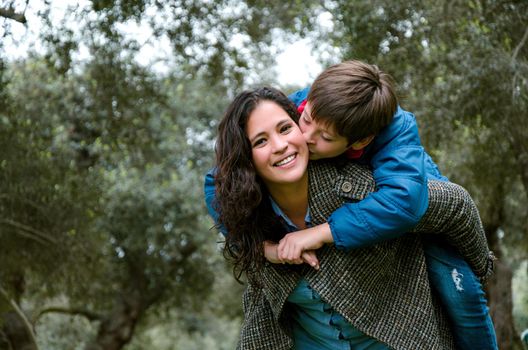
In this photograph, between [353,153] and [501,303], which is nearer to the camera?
[353,153]

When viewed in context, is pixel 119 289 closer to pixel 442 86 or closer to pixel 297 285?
pixel 442 86

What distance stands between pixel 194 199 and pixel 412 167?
36.9 ft

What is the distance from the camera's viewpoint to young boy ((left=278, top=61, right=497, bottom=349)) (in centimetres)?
268

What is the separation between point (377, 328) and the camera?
9.26ft

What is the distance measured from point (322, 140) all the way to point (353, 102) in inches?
7.6

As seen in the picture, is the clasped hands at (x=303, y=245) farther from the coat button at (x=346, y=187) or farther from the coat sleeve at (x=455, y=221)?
the coat sleeve at (x=455, y=221)

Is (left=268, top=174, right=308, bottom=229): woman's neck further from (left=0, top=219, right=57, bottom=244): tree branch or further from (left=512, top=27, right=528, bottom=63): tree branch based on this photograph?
(left=0, top=219, right=57, bottom=244): tree branch

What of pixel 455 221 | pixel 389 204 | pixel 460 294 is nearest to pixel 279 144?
pixel 389 204

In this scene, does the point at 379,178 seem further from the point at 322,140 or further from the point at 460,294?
the point at 460,294

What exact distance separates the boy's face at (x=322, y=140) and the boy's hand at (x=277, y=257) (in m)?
0.39

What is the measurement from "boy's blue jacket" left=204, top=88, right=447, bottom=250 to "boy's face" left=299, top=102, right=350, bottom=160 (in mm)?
169

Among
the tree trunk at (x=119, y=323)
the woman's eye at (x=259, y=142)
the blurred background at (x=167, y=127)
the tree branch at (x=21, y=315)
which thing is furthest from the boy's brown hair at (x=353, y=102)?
the tree trunk at (x=119, y=323)

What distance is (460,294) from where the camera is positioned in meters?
2.93

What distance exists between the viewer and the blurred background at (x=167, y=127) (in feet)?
23.1
